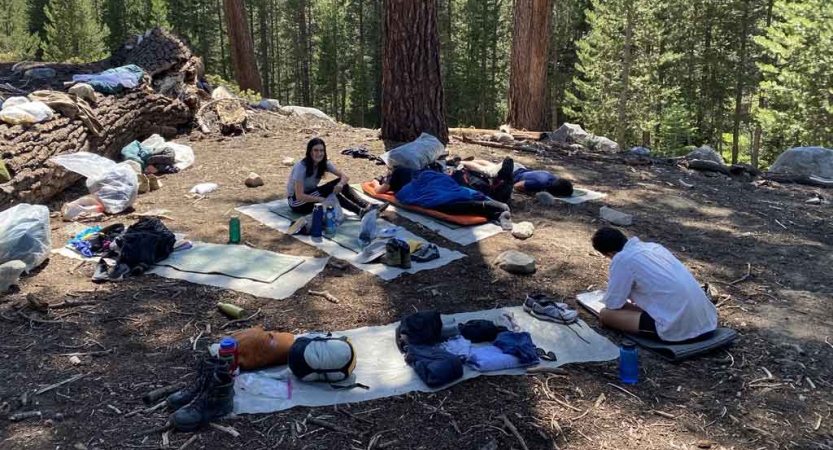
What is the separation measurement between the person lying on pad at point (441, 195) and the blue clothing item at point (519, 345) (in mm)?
2190

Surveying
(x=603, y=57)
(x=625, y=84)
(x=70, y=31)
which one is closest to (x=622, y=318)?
(x=625, y=84)

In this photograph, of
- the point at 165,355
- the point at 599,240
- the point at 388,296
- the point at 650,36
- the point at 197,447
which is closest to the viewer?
the point at 197,447

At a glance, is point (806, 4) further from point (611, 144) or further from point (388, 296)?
point (388, 296)

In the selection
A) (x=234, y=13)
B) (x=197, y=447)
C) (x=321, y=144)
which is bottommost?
(x=197, y=447)

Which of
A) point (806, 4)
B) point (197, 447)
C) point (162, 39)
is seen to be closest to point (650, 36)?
point (806, 4)

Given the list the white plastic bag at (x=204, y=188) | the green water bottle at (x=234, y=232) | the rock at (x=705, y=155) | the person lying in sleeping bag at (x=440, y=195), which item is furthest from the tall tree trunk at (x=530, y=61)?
the green water bottle at (x=234, y=232)

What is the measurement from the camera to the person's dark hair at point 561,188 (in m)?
6.90

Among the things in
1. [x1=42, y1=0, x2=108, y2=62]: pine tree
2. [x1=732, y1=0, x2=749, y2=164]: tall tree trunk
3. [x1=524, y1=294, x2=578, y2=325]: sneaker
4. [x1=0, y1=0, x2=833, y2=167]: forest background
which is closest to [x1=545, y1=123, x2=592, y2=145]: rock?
[x1=0, y1=0, x2=833, y2=167]: forest background

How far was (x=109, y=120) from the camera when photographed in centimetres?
771

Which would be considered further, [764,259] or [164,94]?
[164,94]

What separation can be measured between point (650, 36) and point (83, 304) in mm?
23009

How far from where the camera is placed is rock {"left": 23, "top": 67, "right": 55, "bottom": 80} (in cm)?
898

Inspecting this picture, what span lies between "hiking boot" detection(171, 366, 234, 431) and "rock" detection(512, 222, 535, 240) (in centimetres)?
329

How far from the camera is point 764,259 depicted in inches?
214
